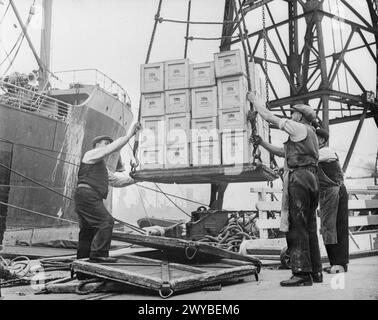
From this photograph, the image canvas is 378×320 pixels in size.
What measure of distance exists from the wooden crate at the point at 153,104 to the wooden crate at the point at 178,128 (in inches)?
9.2

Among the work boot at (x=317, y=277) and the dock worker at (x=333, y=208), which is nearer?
the work boot at (x=317, y=277)

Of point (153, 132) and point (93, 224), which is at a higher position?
point (153, 132)

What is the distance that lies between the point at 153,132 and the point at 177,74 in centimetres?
100

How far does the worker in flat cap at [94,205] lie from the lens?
400cm

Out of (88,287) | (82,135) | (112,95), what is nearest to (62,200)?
(82,135)

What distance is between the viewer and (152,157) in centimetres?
598

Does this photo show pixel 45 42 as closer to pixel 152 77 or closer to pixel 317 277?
pixel 152 77

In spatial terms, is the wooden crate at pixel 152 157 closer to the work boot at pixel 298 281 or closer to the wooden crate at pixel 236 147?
the wooden crate at pixel 236 147

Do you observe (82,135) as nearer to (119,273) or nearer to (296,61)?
(296,61)

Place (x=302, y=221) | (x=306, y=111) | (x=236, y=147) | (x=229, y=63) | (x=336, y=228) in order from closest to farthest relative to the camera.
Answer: (x=302, y=221)
(x=306, y=111)
(x=336, y=228)
(x=236, y=147)
(x=229, y=63)

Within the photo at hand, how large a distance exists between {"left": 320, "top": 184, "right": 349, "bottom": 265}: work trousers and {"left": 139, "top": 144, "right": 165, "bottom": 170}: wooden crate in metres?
2.46

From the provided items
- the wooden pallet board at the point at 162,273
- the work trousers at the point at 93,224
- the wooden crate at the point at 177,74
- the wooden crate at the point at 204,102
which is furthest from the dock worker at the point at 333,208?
the work trousers at the point at 93,224

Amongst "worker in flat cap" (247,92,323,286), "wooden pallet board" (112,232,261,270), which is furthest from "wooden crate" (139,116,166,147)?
"worker in flat cap" (247,92,323,286)

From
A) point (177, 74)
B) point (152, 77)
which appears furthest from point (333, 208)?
point (152, 77)
